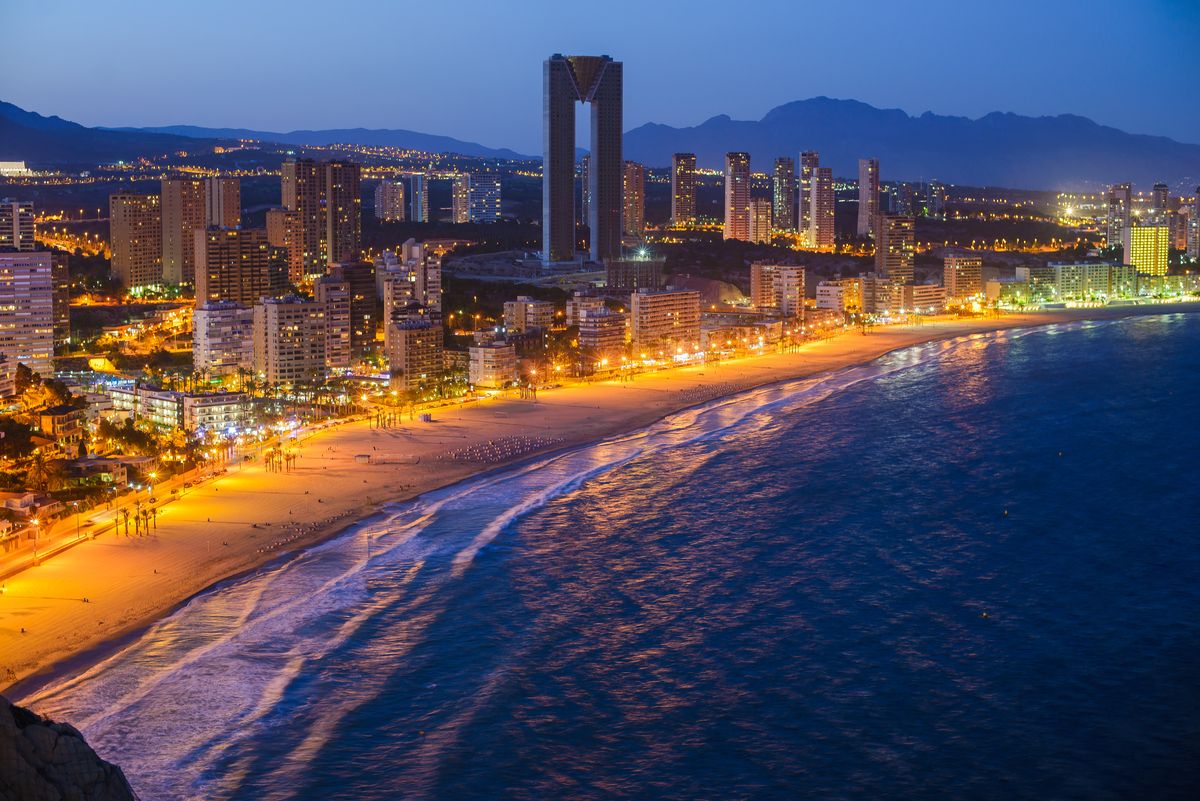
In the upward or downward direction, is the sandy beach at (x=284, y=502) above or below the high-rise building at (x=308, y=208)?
below

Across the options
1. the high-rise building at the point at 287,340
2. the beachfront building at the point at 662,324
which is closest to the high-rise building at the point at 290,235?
the beachfront building at the point at 662,324

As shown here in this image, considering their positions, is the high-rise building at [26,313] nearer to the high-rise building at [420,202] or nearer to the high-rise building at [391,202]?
the high-rise building at [391,202]

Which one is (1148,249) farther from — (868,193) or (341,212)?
(341,212)

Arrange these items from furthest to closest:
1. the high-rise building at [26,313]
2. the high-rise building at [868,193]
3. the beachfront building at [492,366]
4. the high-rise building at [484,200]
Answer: the high-rise building at [484,200], the high-rise building at [868,193], the beachfront building at [492,366], the high-rise building at [26,313]

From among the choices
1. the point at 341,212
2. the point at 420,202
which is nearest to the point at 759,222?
the point at 420,202

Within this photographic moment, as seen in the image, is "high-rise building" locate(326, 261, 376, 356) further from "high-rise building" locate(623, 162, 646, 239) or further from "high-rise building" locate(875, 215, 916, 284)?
"high-rise building" locate(623, 162, 646, 239)
